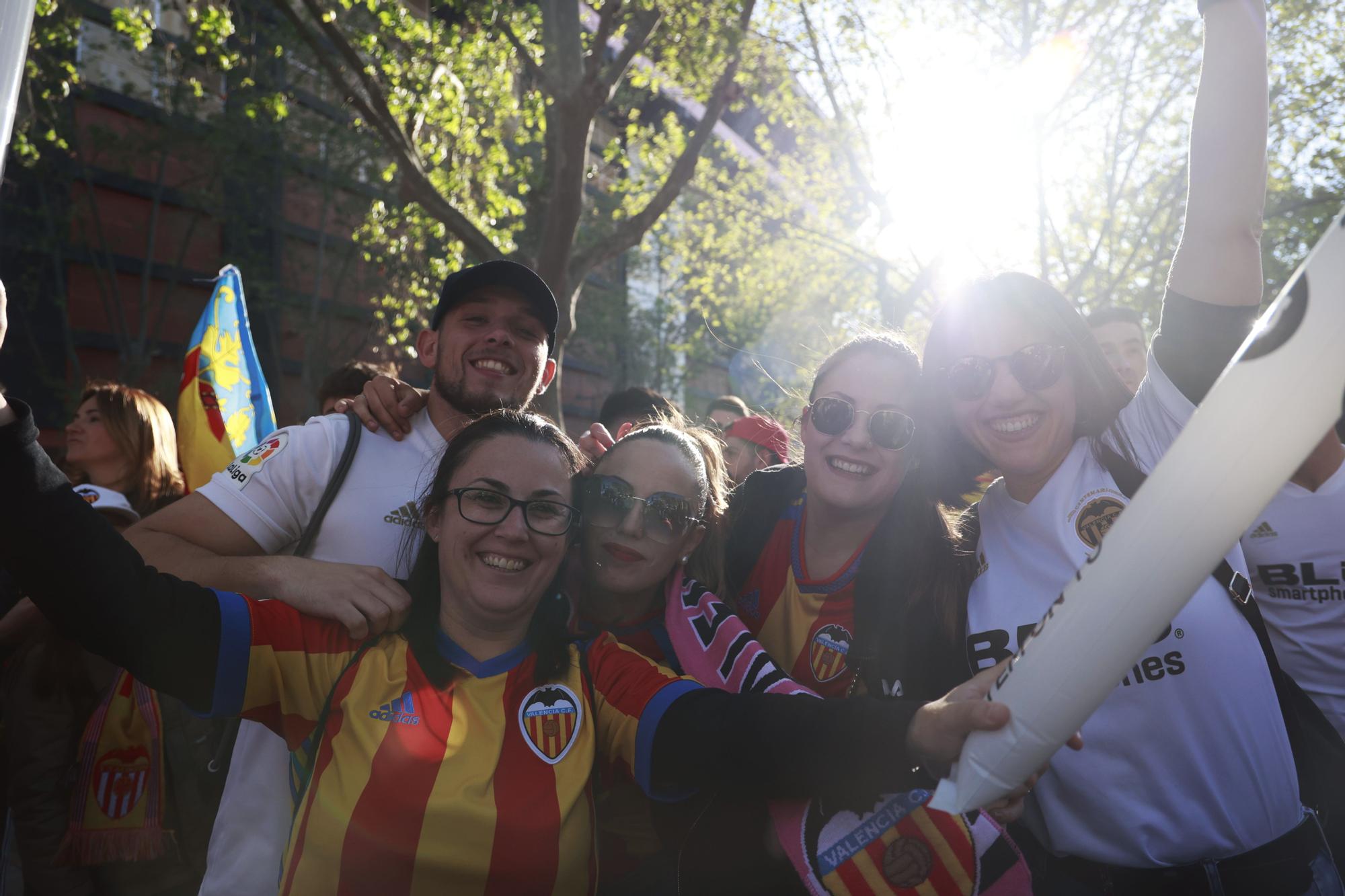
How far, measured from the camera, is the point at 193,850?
363 centimetres

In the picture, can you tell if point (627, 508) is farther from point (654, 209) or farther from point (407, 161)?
point (407, 161)

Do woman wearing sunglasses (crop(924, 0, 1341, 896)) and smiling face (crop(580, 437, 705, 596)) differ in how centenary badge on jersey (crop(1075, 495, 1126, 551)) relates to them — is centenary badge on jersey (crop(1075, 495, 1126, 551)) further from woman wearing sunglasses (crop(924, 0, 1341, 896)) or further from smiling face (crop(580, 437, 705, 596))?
smiling face (crop(580, 437, 705, 596))

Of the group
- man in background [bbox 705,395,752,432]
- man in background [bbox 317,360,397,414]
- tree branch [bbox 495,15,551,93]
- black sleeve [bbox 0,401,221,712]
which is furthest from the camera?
tree branch [bbox 495,15,551,93]

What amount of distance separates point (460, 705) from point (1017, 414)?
57.8 inches

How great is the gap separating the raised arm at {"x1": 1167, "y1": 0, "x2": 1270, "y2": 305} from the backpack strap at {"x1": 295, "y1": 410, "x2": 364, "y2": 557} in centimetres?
221

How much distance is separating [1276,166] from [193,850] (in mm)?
15492

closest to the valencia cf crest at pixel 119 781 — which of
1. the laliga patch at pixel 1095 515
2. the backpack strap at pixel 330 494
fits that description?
the backpack strap at pixel 330 494

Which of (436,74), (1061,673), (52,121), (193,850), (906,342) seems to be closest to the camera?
(1061,673)

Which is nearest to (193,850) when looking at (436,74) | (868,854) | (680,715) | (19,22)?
(680,715)

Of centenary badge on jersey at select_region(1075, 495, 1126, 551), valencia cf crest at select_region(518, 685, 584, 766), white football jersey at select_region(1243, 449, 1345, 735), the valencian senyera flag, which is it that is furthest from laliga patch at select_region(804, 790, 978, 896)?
the valencian senyera flag

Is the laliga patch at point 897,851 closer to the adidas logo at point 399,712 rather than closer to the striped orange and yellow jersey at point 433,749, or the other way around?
the striped orange and yellow jersey at point 433,749

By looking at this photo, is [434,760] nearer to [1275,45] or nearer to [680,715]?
[680,715]

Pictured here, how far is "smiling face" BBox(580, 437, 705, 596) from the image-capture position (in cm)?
249

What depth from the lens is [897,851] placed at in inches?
70.7
